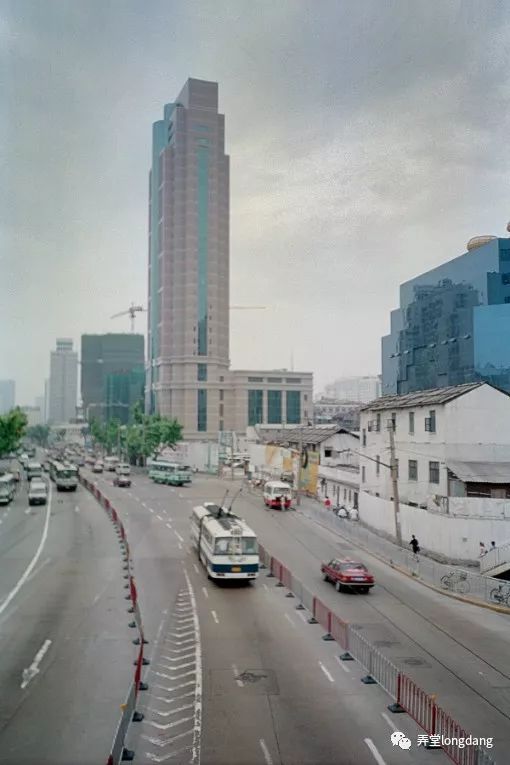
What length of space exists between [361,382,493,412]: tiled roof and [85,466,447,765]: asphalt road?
59.6ft

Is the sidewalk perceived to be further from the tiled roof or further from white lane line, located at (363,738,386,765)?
white lane line, located at (363,738,386,765)

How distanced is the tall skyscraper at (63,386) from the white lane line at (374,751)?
25768 mm

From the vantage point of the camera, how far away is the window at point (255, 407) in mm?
150750

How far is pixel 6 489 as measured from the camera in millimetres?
65875

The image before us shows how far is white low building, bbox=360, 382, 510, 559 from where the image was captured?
121ft

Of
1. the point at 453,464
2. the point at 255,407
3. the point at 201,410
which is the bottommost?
the point at 453,464

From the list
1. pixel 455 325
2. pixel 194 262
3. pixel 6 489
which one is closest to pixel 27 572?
→ pixel 6 489

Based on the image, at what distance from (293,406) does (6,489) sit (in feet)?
305

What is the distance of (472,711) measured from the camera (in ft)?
50.9

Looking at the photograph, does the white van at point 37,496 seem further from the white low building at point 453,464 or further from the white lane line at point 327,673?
the white lane line at point 327,673

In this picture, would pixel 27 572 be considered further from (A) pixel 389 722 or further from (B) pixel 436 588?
(A) pixel 389 722

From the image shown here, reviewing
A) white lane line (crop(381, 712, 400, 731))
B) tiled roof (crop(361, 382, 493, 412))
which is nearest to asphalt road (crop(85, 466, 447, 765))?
white lane line (crop(381, 712, 400, 731))

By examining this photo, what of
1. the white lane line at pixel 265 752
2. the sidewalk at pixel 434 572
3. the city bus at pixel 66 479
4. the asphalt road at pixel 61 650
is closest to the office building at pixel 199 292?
the city bus at pixel 66 479

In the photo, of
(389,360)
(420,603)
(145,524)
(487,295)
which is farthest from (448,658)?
(389,360)
